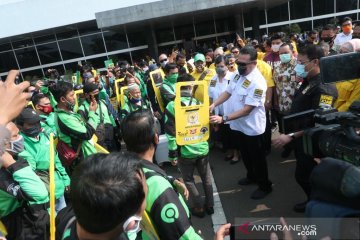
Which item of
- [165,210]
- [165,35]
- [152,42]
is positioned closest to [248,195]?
[165,210]

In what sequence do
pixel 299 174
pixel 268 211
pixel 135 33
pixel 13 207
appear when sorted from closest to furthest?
1. pixel 13 207
2. pixel 299 174
3. pixel 268 211
4. pixel 135 33

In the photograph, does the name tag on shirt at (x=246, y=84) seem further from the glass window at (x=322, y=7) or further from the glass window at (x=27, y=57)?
the glass window at (x=322, y=7)

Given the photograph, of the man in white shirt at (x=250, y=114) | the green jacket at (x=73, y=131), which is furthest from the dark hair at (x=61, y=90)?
the man in white shirt at (x=250, y=114)

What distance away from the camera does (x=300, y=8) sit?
21562 mm

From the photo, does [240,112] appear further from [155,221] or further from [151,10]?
[151,10]

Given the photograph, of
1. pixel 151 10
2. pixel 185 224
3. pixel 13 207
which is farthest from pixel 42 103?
pixel 151 10

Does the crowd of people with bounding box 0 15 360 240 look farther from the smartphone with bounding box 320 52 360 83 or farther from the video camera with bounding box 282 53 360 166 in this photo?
the smartphone with bounding box 320 52 360 83

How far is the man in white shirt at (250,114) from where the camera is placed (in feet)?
11.1

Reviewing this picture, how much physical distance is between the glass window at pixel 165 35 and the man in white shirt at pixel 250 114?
17.5 m

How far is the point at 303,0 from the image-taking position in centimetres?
2145

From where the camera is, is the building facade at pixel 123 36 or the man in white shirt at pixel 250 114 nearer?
the man in white shirt at pixel 250 114

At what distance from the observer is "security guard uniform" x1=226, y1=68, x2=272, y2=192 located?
3.37m

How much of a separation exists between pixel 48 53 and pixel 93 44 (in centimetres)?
327

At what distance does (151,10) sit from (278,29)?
10576 millimetres
